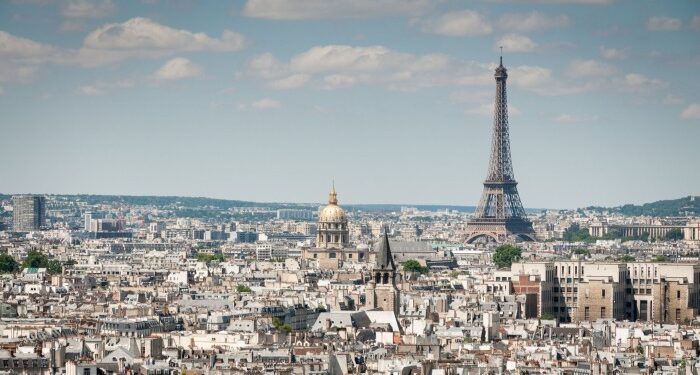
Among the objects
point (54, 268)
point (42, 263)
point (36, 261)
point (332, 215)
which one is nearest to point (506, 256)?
point (332, 215)

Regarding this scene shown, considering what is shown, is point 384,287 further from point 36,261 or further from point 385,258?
point 36,261

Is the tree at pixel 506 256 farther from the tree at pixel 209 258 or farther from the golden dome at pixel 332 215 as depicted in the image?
the tree at pixel 209 258

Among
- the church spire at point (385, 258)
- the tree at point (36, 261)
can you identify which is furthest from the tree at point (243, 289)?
the tree at point (36, 261)

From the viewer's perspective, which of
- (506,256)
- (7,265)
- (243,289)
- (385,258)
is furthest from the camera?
(506,256)

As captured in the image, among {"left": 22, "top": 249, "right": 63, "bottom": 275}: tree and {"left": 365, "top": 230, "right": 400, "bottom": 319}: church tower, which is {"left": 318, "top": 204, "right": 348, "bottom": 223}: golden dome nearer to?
{"left": 22, "top": 249, "right": 63, "bottom": 275}: tree

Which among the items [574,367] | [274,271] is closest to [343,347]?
[574,367]

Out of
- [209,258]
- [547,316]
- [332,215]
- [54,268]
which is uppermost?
[332,215]

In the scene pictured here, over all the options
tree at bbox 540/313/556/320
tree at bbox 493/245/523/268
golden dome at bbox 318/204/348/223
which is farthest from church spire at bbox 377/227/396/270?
tree at bbox 493/245/523/268
